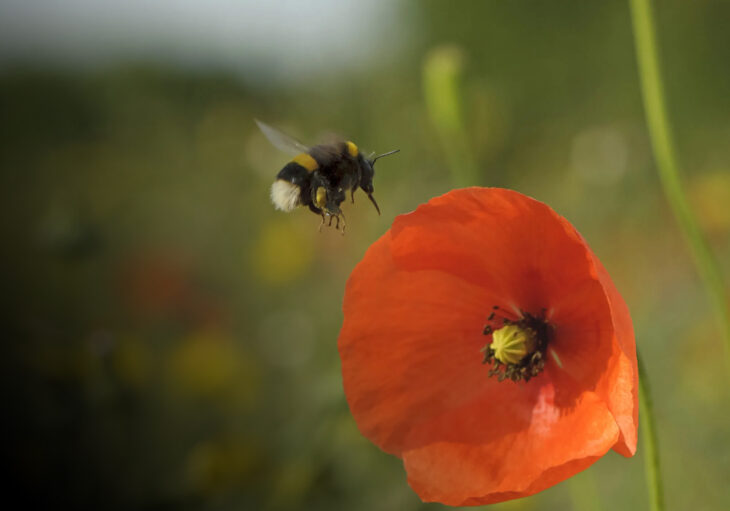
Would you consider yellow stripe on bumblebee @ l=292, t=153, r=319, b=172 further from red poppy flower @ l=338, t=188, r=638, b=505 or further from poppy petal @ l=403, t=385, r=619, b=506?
poppy petal @ l=403, t=385, r=619, b=506

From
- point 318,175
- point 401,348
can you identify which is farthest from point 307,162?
point 401,348

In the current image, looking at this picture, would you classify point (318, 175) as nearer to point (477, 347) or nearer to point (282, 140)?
point (282, 140)

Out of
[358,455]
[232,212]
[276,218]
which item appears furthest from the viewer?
[232,212]

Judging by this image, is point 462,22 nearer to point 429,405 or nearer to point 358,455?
point 358,455

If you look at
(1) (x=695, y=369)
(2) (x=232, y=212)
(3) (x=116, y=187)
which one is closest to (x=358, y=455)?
(1) (x=695, y=369)

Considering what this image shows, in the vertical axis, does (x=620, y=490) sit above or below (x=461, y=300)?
below

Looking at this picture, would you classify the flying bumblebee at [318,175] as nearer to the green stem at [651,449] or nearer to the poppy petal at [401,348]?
the poppy petal at [401,348]

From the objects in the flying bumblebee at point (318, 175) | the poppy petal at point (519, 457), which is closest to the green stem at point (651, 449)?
the poppy petal at point (519, 457)

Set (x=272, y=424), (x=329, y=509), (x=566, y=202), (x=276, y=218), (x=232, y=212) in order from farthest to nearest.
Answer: (x=232, y=212) → (x=276, y=218) → (x=566, y=202) → (x=272, y=424) → (x=329, y=509)
